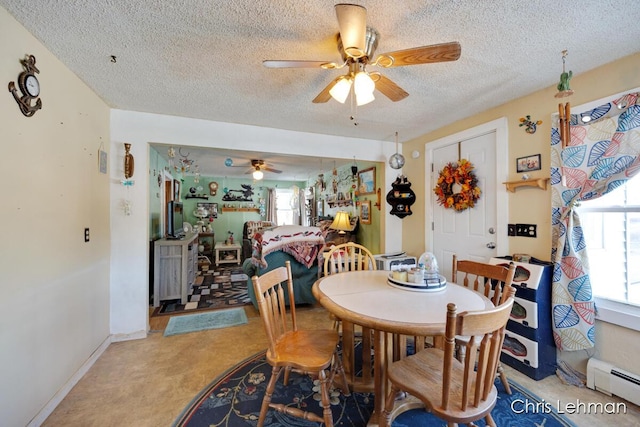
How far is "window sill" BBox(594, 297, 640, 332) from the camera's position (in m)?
1.75

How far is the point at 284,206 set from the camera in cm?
812

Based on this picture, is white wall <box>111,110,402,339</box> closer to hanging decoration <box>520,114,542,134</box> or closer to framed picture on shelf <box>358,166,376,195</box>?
framed picture on shelf <box>358,166,376,195</box>

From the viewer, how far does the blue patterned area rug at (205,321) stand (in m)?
2.84

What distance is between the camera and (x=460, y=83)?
2.18 m

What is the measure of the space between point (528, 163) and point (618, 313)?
4.24 feet

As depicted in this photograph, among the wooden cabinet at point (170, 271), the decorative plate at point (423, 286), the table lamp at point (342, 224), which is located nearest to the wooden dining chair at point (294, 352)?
the decorative plate at point (423, 286)

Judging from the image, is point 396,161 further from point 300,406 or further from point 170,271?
point 170,271

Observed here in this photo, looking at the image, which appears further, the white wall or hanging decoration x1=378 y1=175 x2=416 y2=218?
hanging decoration x1=378 y1=175 x2=416 y2=218

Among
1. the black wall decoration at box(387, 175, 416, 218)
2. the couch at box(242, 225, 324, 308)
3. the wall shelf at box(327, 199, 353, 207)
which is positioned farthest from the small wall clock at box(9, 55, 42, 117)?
the wall shelf at box(327, 199, 353, 207)

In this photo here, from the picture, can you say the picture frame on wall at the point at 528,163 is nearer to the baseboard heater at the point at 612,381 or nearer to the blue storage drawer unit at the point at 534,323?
the blue storage drawer unit at the point at 534,323

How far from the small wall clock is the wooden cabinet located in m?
2.19

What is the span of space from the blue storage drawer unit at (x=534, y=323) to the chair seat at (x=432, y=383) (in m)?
1.04

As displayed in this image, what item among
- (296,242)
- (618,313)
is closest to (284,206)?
(296,242)

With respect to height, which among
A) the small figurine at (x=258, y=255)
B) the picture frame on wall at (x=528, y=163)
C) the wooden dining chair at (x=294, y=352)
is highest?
the picture frame on wall at (x=528, y=163)
